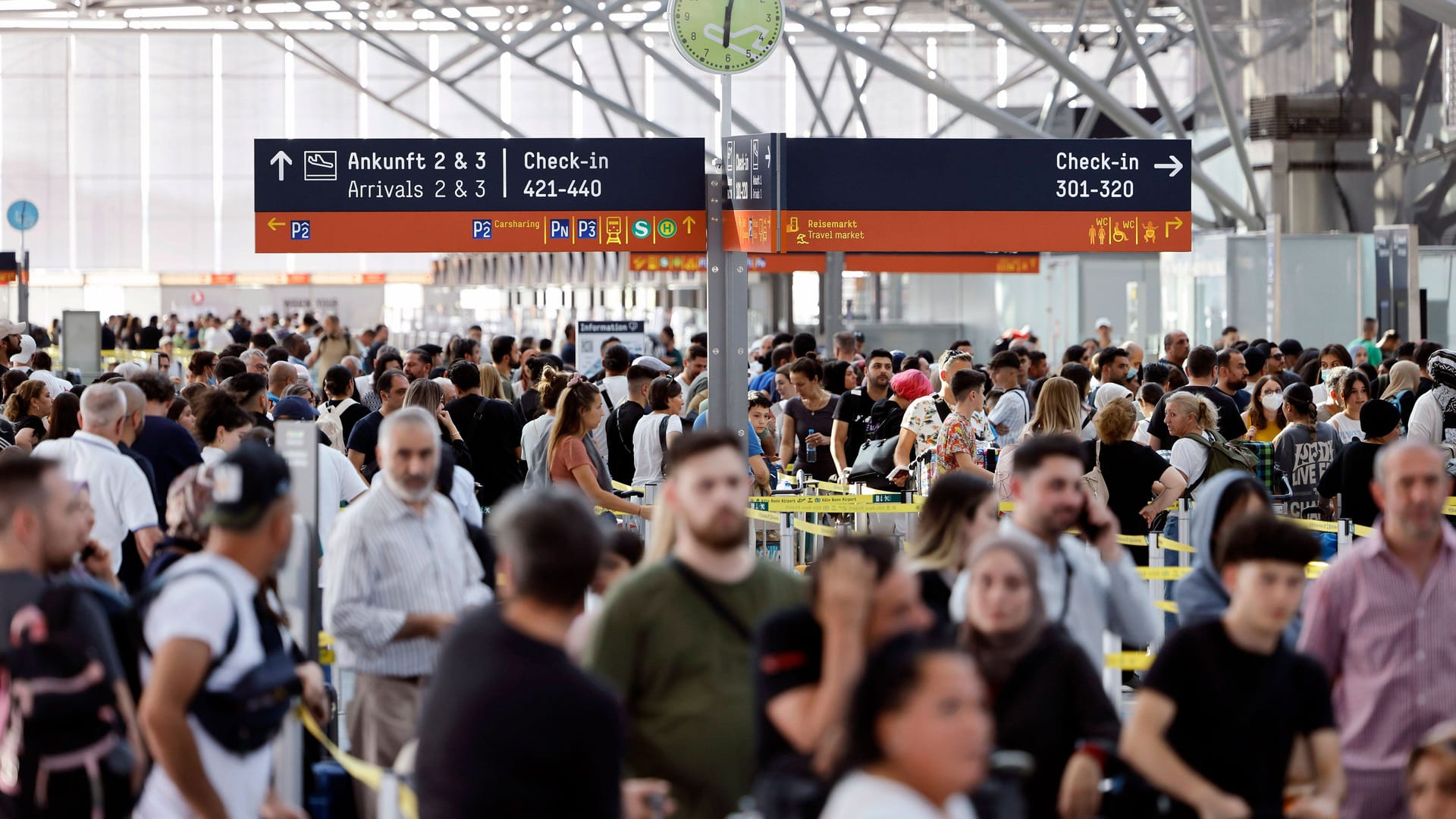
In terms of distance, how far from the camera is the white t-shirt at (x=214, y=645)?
391 cm

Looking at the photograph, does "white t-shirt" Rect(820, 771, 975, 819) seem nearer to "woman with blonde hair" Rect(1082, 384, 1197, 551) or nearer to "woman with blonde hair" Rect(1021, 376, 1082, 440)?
"woman with blonde hair" Rect(1082, 384, 1197, 551)

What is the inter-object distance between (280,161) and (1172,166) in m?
6.07

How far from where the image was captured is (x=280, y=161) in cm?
1286

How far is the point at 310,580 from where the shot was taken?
598 cm

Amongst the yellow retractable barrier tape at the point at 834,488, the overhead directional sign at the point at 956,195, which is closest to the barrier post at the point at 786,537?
the overhead directional sign at the point at 956,195

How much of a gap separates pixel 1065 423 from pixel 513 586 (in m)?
6.63

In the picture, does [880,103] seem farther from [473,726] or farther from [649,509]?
[473,726]

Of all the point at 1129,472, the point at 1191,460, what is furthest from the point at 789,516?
the point at 1191,460

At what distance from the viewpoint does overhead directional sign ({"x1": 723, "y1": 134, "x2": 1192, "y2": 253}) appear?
36.0ft

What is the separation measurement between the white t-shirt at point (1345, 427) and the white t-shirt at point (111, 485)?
288 inches

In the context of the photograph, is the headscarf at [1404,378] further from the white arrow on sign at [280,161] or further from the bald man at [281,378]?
the white arrow on sign at [280,161]

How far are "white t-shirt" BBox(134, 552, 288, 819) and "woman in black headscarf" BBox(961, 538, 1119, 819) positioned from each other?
1.56 m

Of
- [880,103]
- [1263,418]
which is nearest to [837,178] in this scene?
[1263,418]

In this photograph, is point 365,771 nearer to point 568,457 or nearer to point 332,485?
point 332,485
